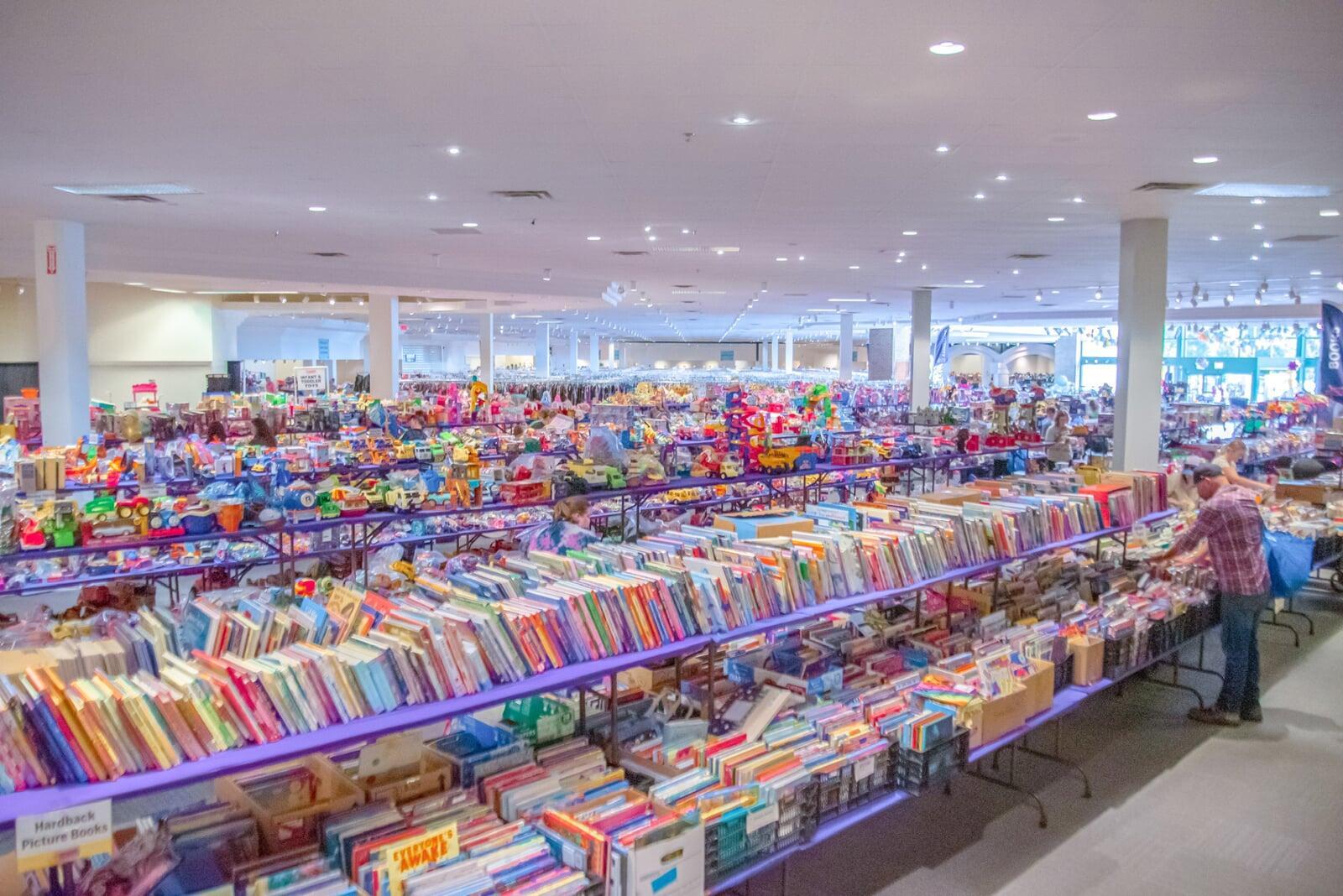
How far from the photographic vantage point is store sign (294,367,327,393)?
1825 centimetres

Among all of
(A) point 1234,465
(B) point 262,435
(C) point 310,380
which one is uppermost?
(C) point 310,380

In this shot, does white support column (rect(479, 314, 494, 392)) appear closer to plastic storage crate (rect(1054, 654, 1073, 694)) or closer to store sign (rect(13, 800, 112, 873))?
plastic storage crate (rect(1054, 654, 1073, 694))

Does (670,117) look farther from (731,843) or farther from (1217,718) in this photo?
(1217,718)

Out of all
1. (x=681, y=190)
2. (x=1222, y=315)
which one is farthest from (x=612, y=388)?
(x=681, y=190)

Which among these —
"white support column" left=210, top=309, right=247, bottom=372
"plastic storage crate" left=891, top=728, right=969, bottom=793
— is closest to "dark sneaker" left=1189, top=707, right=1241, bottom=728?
"plastic storage crate" left=891, top=728, right=969, bottom=793

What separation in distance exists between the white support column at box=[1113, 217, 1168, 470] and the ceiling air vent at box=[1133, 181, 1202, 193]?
1756 millimetres

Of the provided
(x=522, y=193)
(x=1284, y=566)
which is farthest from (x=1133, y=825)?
(x=522, y=193)

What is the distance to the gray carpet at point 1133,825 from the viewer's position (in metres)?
4.06

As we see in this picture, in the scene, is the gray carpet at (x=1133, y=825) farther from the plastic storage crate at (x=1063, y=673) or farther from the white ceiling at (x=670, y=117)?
the white ceiling at (x=670, y=117)

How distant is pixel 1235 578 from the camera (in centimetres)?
571

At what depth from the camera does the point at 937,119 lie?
5.86m

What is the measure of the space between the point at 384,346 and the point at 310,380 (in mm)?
3656

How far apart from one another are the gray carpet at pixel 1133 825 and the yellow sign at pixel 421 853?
1.41 meters

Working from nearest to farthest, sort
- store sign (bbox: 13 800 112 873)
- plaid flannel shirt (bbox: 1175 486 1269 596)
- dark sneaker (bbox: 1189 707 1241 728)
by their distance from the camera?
1. store sign (bbox: 13 800 112 873)
2. plaid flannel shirt (bbox: 1175 486 1269 596)
3. dark sneaker (bbox: 1189 707 1241 728)
